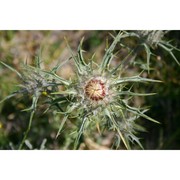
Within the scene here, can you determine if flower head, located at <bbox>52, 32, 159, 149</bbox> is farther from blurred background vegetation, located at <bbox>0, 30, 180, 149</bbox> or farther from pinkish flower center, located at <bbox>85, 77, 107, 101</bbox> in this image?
blurred background vegetation, located at <bbox>0, 30, 180, 149</bbox>

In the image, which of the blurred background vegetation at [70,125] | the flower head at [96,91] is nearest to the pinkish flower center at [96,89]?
the flower head at [96,91]

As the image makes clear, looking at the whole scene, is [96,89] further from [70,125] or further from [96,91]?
[70,125]

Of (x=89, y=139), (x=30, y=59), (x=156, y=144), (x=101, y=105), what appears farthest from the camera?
(x=30, y=59)

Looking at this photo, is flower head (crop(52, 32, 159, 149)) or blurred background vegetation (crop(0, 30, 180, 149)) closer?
flower head (crop(52, 32, 159, 149))

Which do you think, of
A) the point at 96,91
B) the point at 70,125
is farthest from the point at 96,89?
the point at 70,125

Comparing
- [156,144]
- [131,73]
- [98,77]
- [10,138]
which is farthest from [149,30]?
[10,138]

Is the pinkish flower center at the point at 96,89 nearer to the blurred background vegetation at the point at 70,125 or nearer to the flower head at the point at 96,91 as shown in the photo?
the flower head at the point at 96,91

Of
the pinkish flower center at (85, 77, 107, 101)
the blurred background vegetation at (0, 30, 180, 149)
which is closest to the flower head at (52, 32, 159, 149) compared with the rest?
the pinkish flower center at (85, 77, 107, 101)

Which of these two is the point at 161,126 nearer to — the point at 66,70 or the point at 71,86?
the point at 66,70

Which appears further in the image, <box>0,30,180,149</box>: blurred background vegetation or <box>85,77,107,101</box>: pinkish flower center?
<box>0,30,180,149</box>: blurred background vegetation

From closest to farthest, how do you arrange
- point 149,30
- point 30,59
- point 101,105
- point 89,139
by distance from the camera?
point 101,105, point 149,30, point 89,139, point 30,59
